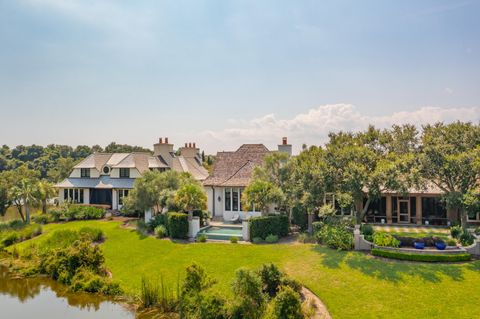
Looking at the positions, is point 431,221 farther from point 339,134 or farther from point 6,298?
point 6,298

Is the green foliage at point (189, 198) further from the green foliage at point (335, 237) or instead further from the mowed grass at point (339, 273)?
the green foliage at point (335, 237)

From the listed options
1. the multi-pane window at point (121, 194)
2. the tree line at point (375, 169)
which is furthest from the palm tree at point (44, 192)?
the tree line at point (375, 169)

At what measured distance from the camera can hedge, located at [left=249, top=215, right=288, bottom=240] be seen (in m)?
23.1

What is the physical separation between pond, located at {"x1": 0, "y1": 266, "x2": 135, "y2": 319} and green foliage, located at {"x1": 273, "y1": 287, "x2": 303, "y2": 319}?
692 cm

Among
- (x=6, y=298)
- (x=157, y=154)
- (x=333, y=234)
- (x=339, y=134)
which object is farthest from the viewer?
(x=157, y=154)

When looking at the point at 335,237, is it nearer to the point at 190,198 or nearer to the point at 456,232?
the point at 456,232

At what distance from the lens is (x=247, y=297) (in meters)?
12.6

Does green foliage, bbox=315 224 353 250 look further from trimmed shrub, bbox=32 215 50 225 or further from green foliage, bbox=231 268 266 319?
trimmed shrub, bbox=32 215 50 225

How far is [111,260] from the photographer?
21.6m

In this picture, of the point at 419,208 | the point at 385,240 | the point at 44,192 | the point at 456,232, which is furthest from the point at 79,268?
the point at 419,208

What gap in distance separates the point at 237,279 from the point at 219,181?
17.2m

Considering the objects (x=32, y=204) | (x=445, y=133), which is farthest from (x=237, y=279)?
(x=32, y=204)

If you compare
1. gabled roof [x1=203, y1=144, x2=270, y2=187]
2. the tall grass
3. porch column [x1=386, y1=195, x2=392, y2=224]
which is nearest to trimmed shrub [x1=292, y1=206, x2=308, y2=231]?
gabled roof [x1=203, y1=144, x2=270, y2=187]

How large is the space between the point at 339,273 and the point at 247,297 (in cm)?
607
